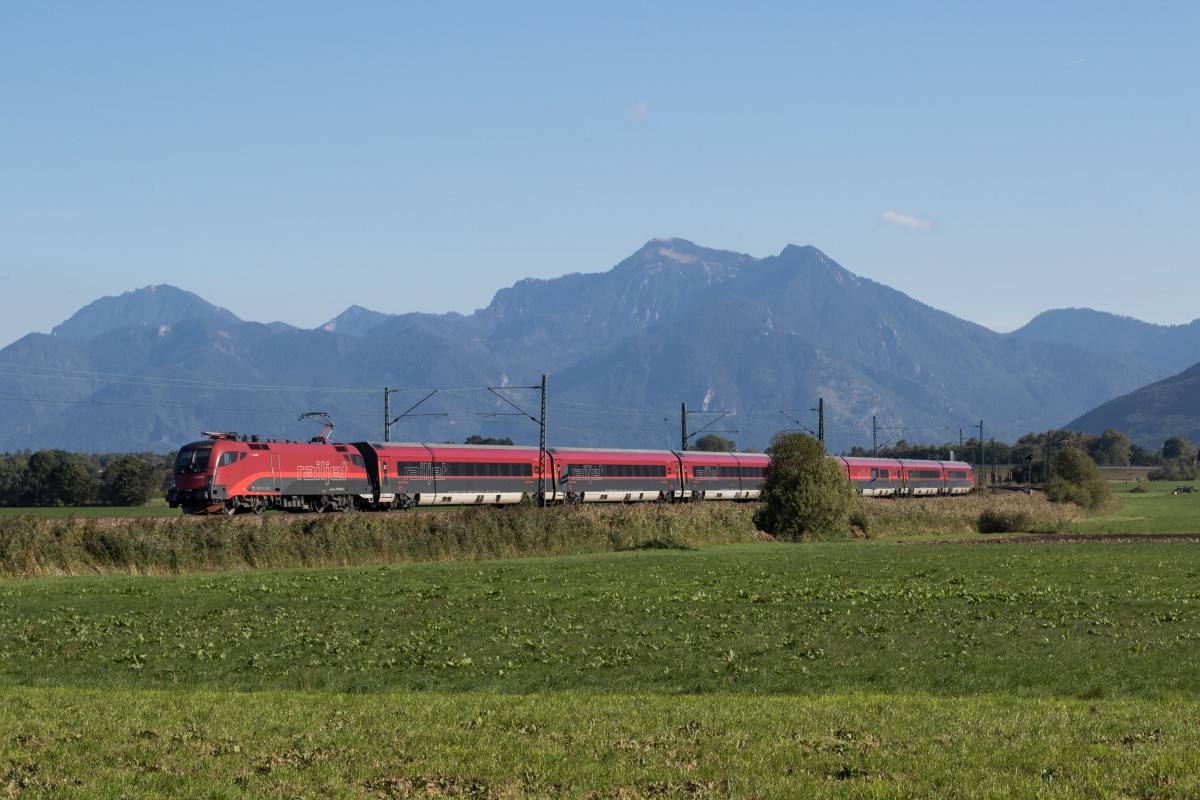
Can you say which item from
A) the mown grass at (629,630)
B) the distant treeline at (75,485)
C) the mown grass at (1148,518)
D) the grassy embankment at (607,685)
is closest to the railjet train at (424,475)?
the mown grass at (1148,518)

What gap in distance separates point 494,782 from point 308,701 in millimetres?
5733

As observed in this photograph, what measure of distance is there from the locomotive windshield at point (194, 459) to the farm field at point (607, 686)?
68.1ft

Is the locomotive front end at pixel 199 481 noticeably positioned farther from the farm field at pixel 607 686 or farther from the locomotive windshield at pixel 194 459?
the farm field at pixel 607 686

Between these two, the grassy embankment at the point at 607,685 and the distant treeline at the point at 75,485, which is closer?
the grassy embankment at the point at 607,685

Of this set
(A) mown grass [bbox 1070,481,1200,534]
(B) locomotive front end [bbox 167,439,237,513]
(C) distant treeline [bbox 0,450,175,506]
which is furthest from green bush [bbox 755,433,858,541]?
(C) distant treeline [bbox 0,450,175,506]

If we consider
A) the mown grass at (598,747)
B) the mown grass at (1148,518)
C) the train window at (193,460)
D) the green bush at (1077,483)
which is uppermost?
the train window at (193,460)

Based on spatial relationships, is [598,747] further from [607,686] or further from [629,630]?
[629,630]

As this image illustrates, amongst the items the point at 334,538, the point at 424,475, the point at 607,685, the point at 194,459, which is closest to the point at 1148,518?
the point at 424,475

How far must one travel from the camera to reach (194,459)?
57.8 meters

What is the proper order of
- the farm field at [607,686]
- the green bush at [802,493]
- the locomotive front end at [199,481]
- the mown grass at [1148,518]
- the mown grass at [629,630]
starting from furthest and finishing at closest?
the mown grass at [1148,518]
the green bush at [802,493]
the locomotive front end at [199,481]
the mown grass at [629,630]
the farm field at [607,686]

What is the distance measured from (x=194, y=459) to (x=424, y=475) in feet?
42.9

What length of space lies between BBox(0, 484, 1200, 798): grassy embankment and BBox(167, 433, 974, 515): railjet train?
67.2 ft

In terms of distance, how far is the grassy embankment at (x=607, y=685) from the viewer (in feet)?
39.9

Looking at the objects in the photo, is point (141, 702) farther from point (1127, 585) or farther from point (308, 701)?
point (1127, 585)
